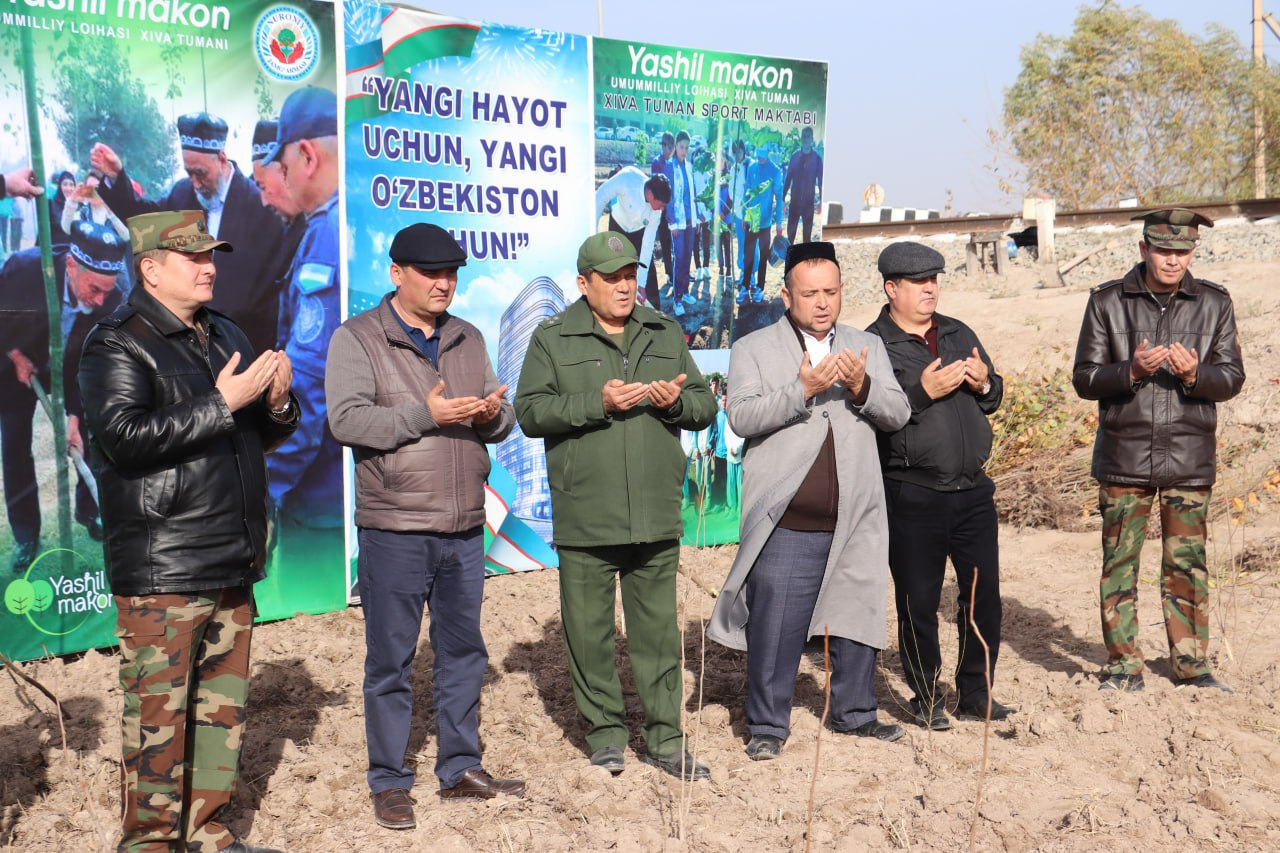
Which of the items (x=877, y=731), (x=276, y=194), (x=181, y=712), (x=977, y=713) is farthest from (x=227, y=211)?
(x=977, y=713)

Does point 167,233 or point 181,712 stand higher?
point 167,233

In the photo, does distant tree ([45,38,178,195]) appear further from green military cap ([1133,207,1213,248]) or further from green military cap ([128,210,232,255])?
green military cap ([1133,207,1213,248])

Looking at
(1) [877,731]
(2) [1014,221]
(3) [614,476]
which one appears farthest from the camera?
(2) [1014,221]

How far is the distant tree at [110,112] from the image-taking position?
228 inches

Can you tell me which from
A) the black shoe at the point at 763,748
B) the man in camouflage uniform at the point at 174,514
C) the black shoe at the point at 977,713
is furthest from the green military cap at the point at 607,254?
the black shoe at the point at 977,713

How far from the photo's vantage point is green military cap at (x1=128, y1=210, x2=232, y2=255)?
3633 mm

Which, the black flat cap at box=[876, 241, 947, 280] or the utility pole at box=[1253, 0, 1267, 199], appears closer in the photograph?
the black flat cap at box=[876, 241, 947, 280]

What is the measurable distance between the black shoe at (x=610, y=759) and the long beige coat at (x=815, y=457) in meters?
0.64

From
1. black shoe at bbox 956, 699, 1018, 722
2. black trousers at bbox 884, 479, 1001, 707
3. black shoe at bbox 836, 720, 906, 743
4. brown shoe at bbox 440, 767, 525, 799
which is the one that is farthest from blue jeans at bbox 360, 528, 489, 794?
black shoe at bbox 956, 699, 1018, 722

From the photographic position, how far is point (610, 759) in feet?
15.3

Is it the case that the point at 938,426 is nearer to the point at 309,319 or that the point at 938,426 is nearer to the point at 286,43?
the point at 309,319

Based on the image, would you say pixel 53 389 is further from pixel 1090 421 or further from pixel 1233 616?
pixel 1090 421

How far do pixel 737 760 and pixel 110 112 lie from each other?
433 cm

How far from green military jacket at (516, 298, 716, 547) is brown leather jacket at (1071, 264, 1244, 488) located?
6.57 ft
